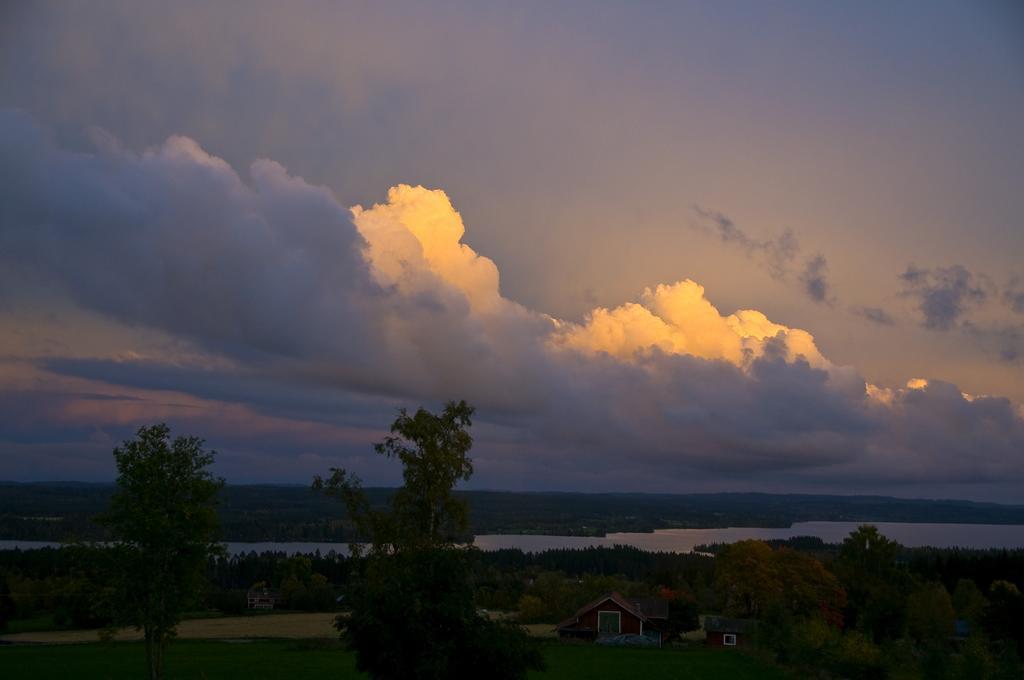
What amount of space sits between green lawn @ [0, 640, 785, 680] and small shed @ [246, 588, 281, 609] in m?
29.3

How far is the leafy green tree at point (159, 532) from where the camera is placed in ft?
81.2

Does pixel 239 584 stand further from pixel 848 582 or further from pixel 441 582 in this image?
pixel 441 582

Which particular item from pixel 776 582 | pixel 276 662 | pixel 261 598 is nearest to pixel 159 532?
pixel 276 662

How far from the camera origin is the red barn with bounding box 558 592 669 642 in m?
69.6

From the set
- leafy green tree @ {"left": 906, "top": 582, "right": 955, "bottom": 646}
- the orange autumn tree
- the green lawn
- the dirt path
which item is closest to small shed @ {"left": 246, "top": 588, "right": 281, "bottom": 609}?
the dirt path

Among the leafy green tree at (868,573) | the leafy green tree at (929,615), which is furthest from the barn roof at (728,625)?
the leafy green tree at (929,615)

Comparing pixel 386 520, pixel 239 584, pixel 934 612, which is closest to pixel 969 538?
pixel 934 612

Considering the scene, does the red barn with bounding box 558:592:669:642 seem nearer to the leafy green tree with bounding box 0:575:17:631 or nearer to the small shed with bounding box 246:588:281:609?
the small shed with bounding box 246:588:281:609

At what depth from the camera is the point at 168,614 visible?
25.0 m

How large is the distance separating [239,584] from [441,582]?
10167cm

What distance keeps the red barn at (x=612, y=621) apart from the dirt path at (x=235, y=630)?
19.2 metres

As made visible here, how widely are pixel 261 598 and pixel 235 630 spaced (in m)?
22.7

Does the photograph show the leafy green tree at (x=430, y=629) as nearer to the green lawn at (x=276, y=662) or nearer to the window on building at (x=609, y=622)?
the green lawn at (x=276, y=662)

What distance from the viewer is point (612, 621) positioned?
229 ft
